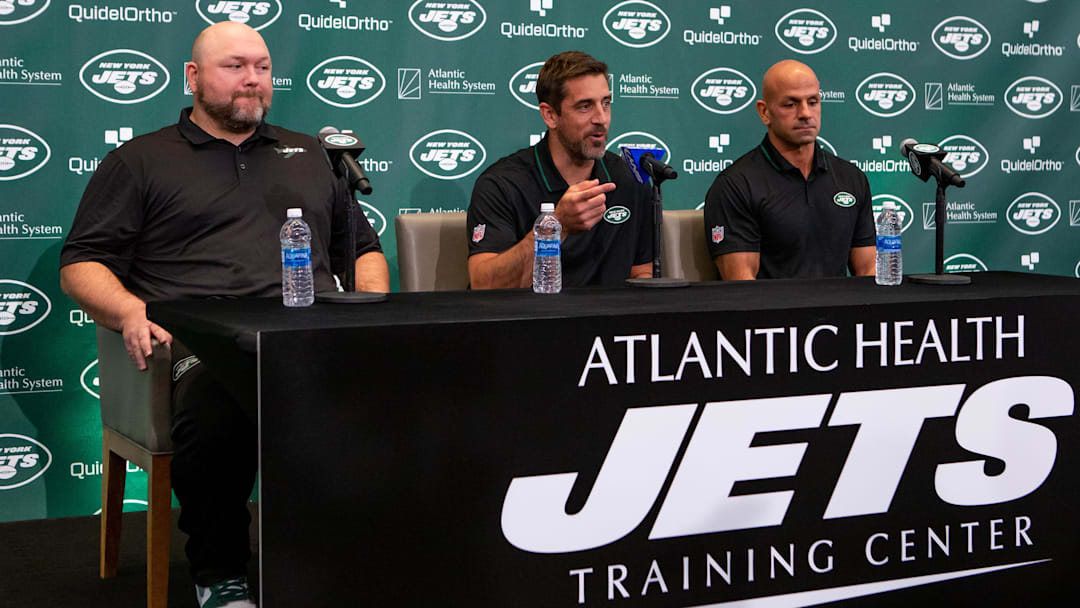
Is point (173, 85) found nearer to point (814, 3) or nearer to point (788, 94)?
point (788, 94)

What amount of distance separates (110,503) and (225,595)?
70 cm

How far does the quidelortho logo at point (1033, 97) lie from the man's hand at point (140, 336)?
339 cm

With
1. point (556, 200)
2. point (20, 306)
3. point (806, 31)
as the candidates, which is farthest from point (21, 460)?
point (806, 31)

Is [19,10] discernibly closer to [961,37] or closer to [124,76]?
[124,76]

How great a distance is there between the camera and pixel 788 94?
3.45 meters

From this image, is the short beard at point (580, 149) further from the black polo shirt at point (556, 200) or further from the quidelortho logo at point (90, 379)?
the quidelortho logo at point (90, 379)

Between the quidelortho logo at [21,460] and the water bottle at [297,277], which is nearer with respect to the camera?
the water bottle at [297,277]

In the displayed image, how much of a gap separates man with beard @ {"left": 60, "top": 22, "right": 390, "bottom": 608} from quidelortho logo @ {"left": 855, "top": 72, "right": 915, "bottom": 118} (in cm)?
216

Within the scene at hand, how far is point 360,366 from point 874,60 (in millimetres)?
3013

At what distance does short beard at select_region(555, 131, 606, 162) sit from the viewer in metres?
3.09

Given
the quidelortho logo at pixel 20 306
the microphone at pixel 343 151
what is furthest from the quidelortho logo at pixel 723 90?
the quidelortho logo at pixel 20 306

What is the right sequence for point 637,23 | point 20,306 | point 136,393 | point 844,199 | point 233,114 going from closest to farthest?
point 136,393 < point 233,114 < point 20,306 < point 844,199 < point 637,23

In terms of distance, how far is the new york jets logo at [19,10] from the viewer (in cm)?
312

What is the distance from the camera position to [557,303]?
212 cm
